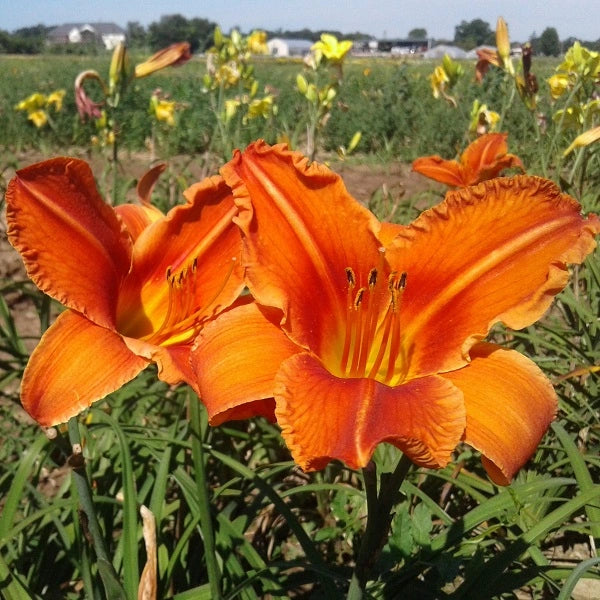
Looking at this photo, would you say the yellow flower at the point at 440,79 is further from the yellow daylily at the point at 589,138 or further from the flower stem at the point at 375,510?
the flower stem at the point at 375,510

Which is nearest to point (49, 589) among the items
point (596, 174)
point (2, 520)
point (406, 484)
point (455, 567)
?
point (2, 520)

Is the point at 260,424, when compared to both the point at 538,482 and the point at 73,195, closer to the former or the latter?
the point at 538,482

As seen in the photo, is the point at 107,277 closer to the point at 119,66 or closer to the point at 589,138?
the point at 589,138

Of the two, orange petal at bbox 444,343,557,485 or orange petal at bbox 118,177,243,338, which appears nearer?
orange petal at bbox 444,343,557,485

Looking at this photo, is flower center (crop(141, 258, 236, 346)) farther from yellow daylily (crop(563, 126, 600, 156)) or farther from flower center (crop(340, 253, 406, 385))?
yellow daylily (crop(563, 126, 600, 156))

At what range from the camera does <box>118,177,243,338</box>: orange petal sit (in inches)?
43.7

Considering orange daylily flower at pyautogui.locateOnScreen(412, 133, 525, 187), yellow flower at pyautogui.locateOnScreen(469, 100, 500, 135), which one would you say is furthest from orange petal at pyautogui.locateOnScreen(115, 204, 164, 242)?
yellow flower at pyautogui.locateOnScreen(469, 100, 500, 135)

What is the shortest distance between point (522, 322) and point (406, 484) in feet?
2.51

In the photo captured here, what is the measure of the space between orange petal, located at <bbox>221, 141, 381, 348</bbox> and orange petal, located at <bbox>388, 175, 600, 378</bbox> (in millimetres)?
80

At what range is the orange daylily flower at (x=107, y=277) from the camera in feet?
3.15

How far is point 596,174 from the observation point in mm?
3807

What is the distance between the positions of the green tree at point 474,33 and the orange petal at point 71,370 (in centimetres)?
829

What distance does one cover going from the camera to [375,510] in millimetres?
859

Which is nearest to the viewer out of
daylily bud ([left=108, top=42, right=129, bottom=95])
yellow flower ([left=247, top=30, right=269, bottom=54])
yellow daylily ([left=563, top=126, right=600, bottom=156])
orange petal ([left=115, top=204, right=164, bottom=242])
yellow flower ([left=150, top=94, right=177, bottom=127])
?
orange petal ([left=115, top=204, right=164, bottom=242])
